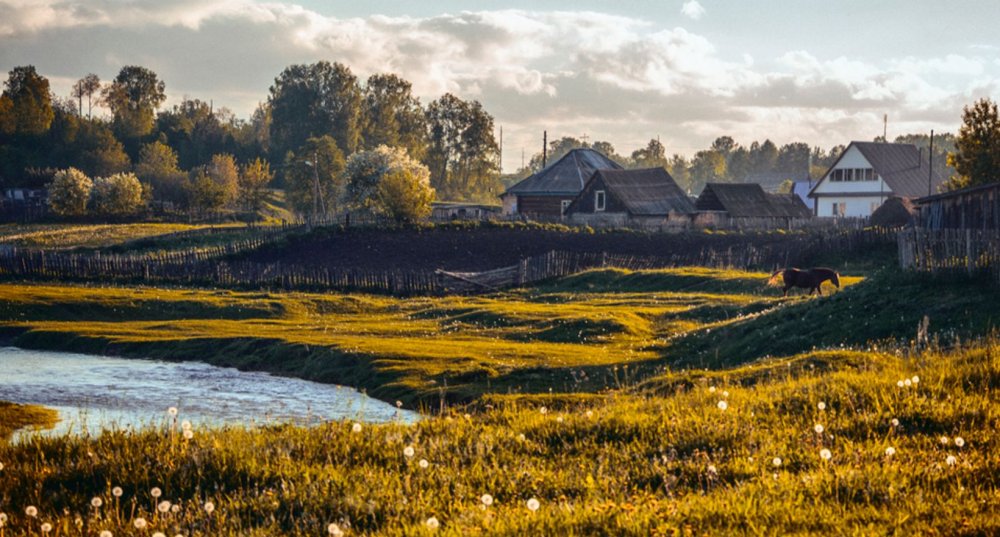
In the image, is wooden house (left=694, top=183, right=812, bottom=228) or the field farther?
wooden house (left=694, top=183, right=812, bottom=228)

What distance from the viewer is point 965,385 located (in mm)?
12633

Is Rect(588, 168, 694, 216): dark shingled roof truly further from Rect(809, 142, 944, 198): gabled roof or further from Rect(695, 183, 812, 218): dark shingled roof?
Rect(809, 142, 944, 198): gabled roof

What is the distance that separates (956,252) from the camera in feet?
96.8

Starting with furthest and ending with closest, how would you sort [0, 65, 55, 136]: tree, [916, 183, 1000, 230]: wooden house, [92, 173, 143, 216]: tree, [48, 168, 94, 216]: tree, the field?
[0, 65, 55, 136]: tree, [92, 173, 143, 216]: tree, [48, 168, 94, 216]: tree, [916, 183, 1000, 230]: wooden house, the field

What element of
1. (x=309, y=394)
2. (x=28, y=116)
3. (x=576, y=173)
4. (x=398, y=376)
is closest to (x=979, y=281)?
(x=398, y=376)

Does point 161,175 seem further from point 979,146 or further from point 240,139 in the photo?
point 979,146

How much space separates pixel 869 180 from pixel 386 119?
105466 mm

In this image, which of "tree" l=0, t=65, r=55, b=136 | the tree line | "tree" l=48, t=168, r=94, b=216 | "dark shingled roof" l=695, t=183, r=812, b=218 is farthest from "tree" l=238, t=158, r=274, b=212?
"dark shingled roof" l=695, t=183, r=812, b=218

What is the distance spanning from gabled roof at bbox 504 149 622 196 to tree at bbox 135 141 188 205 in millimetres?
48862

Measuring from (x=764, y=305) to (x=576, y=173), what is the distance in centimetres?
6987

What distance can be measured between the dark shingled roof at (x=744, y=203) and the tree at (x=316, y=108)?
93692mm

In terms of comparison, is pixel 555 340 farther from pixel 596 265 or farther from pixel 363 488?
pixel 596 265

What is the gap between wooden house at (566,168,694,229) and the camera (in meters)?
95.6

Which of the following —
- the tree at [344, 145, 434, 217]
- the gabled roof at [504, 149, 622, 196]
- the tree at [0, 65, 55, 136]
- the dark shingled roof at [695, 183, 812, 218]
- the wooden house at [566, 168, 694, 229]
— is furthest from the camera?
the tree at [0, 65, 55, 136]
